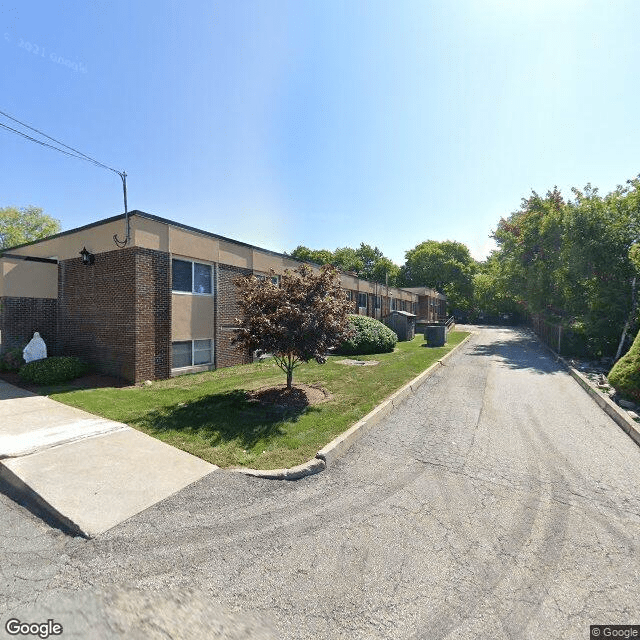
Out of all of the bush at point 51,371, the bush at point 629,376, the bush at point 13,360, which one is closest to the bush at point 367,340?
the bush at point 629,376

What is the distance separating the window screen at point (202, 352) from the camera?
41.0 feet

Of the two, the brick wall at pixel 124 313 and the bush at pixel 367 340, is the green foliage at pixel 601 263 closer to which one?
the bush at pixel 367 340

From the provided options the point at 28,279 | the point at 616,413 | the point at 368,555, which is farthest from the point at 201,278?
the point at 616,413

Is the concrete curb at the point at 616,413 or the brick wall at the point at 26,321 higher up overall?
the brick wall at the point at 26,321

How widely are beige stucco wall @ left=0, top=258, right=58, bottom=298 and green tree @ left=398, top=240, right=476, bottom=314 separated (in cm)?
5601

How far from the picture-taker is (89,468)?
4.88m

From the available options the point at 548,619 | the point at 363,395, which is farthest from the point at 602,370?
the point at 548,619

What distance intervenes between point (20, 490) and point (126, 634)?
10.5ft

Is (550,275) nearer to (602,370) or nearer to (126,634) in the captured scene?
(602,370)

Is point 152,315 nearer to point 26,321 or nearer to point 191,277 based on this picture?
point 191,277

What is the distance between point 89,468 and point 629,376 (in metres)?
12.1

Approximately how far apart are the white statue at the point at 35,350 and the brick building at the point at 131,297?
83cm

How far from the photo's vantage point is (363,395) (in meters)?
8.87

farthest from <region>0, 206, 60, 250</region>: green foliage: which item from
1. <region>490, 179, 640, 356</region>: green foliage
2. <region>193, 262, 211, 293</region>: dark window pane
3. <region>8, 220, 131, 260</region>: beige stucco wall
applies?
<region>490, 179, 640, 356</region>: green foliage
